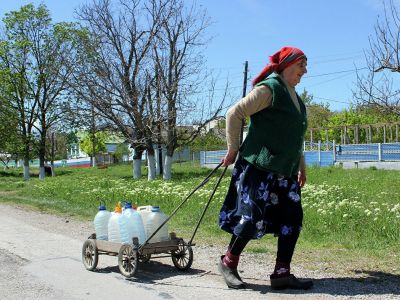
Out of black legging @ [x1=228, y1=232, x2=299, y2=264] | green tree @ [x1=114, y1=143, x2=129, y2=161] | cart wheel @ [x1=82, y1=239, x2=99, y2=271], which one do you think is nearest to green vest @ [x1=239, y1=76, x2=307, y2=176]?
black legging @ [x1=228, y1=232, x2=299, y2=264]

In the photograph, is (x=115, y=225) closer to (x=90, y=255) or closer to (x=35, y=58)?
(x=90, y=255)

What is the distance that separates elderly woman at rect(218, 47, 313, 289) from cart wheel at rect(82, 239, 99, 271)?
166 cm

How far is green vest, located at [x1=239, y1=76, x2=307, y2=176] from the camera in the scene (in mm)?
4590

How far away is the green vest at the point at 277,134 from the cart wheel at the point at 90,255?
7.09 feet

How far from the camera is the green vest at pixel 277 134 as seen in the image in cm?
459

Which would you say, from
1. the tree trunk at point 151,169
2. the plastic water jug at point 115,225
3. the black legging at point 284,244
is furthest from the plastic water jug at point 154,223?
the tree trunk at point 151,169

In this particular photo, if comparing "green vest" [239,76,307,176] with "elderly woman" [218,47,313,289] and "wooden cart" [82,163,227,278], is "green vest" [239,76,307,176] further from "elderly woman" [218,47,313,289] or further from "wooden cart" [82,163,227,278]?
"wooden cart" [82,163,227,278]

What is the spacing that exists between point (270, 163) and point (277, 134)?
26cm

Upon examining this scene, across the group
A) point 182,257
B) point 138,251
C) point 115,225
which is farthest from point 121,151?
point 138,251

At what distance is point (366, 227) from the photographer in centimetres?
812

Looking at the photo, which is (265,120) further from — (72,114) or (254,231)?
(72,114)

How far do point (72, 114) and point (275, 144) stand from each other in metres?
28.0

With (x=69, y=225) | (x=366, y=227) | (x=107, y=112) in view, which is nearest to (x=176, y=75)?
(x=107, y=112)

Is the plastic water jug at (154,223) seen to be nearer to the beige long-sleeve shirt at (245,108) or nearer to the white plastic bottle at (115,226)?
the white plastic bottle at (115,226)
